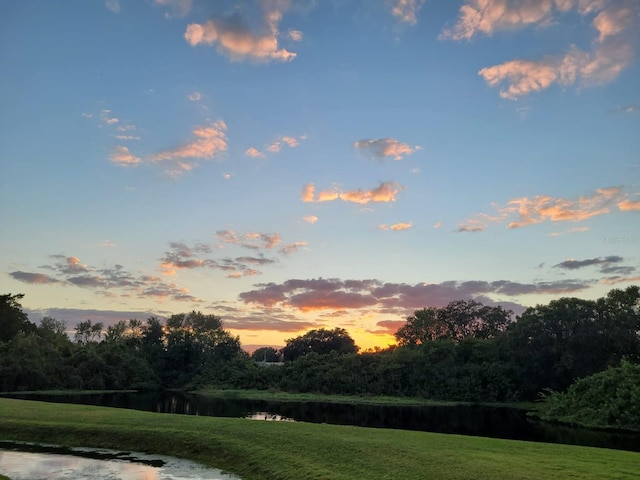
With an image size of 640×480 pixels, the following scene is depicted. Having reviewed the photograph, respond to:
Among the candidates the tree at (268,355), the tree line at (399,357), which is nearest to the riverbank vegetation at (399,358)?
the tree line at (399,357)

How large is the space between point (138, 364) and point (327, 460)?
74.4 meters

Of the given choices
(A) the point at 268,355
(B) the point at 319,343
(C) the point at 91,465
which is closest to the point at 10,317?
(B) the point at 319,343

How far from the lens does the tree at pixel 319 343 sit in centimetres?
10462

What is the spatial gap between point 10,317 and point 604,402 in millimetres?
88158

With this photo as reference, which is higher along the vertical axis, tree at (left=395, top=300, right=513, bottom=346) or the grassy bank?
tree at (left=395, top=300, right=513, bottom=346)

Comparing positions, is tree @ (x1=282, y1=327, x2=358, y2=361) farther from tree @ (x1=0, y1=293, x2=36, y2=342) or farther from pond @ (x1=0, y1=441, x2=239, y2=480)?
pond @ (x1=0, y1=441, x2=239, y2=480)

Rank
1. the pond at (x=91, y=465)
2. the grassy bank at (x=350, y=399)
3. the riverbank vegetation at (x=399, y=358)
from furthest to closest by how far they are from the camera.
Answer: the grassy bank at (x=350, y=399) → the riverbank vegetation at (x=399, y=358) → the pond at (x=91, y=465)

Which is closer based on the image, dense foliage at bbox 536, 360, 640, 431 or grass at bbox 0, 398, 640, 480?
grass at bbox 0, 398, 640, 480

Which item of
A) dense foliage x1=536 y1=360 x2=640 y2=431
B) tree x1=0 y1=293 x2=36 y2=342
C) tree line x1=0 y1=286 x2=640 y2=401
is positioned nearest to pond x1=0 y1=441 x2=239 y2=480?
dense foliage x1=536 y1=360 x2=640 y2=431

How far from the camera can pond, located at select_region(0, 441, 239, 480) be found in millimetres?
15516

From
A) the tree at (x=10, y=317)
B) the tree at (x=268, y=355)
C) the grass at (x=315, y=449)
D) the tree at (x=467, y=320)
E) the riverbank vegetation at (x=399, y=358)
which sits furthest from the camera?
the tree at (x=268, y=355)

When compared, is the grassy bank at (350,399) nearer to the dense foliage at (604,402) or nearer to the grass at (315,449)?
the dense foliage at (604,402)

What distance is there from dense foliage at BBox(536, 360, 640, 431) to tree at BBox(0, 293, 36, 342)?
81448mm

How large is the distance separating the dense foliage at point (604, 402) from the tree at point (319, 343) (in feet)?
209
